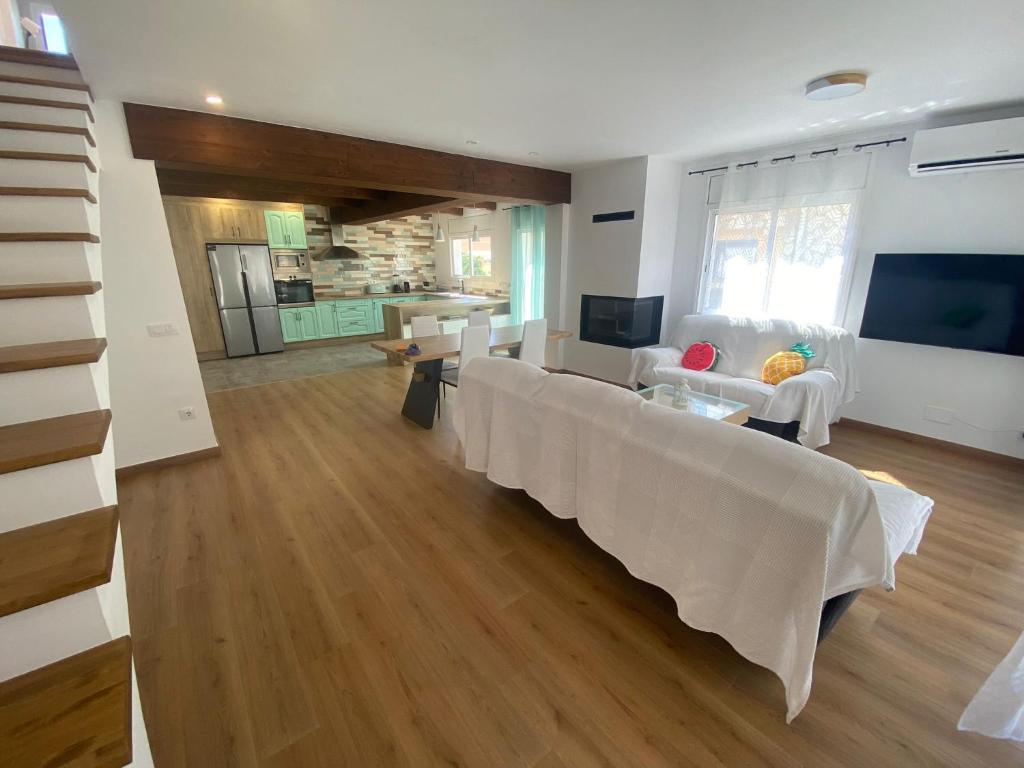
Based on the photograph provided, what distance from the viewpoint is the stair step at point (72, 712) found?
2.28 feet

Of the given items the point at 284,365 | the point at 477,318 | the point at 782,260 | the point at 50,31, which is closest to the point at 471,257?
the point at 477,318

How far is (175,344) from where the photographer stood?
2.91 m

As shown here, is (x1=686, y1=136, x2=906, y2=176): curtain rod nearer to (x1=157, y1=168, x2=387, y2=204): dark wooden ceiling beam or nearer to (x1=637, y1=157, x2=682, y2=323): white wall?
(x1=637, y1=157, x2=682, y2=323): white wall

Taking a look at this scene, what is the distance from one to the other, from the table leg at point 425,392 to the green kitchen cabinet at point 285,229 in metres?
4.33

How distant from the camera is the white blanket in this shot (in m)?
1.21

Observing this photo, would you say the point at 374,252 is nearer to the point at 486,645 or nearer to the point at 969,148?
the point at 486,645

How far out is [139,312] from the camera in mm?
2758

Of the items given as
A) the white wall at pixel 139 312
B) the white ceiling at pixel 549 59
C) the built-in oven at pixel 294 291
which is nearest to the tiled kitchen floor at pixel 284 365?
the built-in oven at pixel 294 291

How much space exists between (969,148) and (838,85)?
138cm

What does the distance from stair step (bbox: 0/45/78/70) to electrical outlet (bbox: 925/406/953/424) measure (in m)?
6.31

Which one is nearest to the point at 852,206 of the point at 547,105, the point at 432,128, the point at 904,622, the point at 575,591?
the point at 547,105

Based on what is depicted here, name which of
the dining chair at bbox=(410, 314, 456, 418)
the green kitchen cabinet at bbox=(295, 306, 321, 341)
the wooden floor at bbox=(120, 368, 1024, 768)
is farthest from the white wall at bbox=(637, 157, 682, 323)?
the green kitchen cabinet at bbox=(295, 306, 321, 341)

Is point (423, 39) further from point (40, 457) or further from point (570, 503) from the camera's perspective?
point (570, 503)

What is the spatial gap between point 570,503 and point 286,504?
5.86ft
